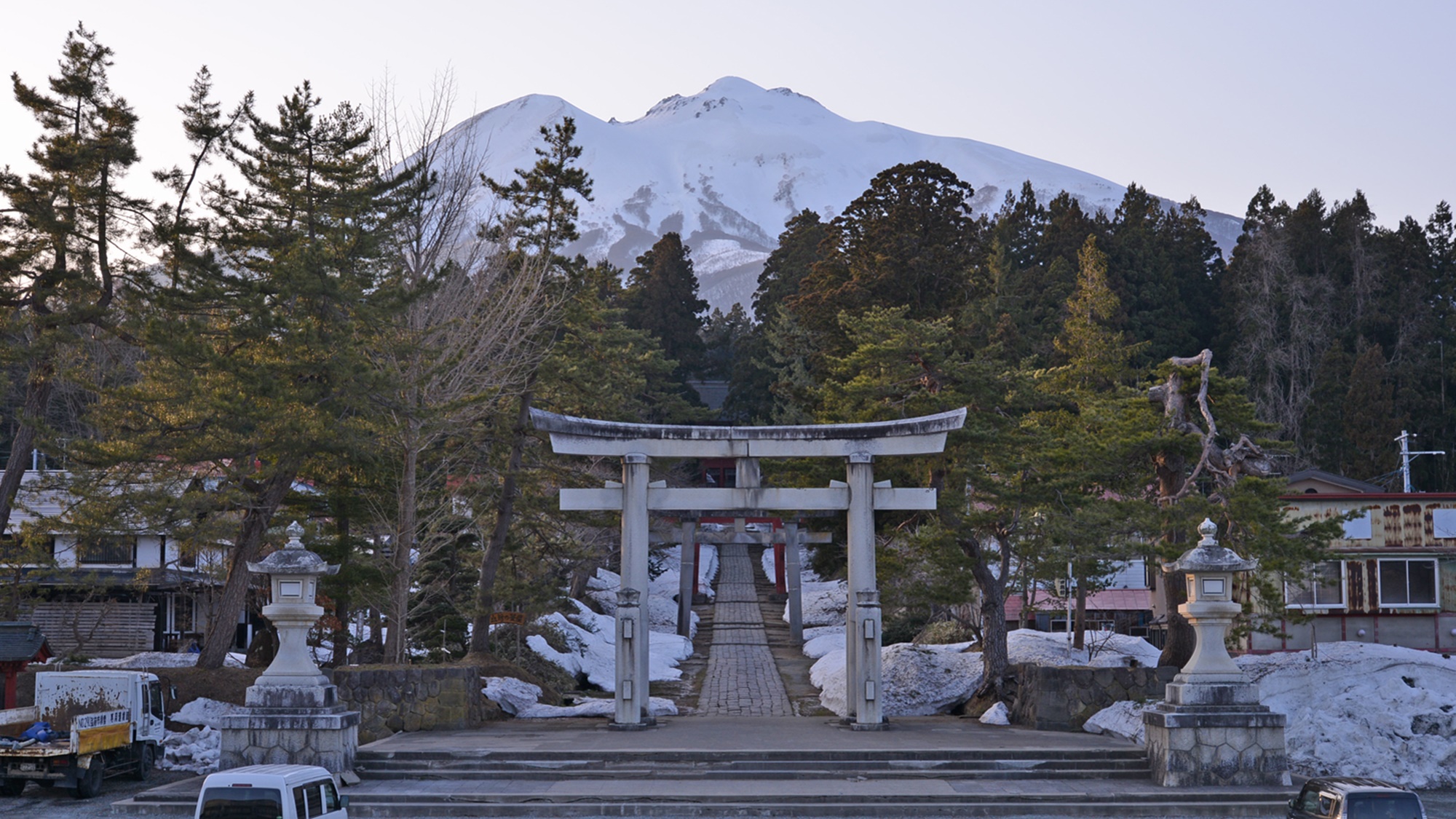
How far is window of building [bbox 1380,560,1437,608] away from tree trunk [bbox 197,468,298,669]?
27764mm

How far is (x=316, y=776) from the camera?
11.5 m

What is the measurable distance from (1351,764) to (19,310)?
2292 centimetres

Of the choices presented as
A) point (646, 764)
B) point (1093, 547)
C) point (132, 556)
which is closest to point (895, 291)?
point (1093, 547)

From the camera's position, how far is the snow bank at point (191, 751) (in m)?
17.4

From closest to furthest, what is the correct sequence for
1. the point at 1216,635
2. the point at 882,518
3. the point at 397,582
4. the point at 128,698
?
1. the point at 1216,635
2. the point at 128,698
3. the point at 397,582
4. the point at 882,518

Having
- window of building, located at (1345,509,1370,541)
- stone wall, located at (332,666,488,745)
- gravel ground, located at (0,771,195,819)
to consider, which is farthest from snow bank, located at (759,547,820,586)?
gravel ground, located at (0,771,195,819)

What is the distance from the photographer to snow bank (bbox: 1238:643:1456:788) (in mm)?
15516

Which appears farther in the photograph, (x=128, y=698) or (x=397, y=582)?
(x=397, y=582)

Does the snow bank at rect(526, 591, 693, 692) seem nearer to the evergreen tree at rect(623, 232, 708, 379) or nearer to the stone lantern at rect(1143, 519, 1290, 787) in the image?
the stone lantern at rect(1143, 519, 1290, 787)

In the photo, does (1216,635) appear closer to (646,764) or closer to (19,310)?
(646,764)

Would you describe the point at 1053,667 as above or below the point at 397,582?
below

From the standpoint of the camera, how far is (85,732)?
15.1 meters

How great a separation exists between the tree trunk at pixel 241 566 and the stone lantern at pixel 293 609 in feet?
16.2

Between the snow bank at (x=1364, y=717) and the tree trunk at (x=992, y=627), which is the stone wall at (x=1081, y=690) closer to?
the snow bank at (x=1364, y=717)
